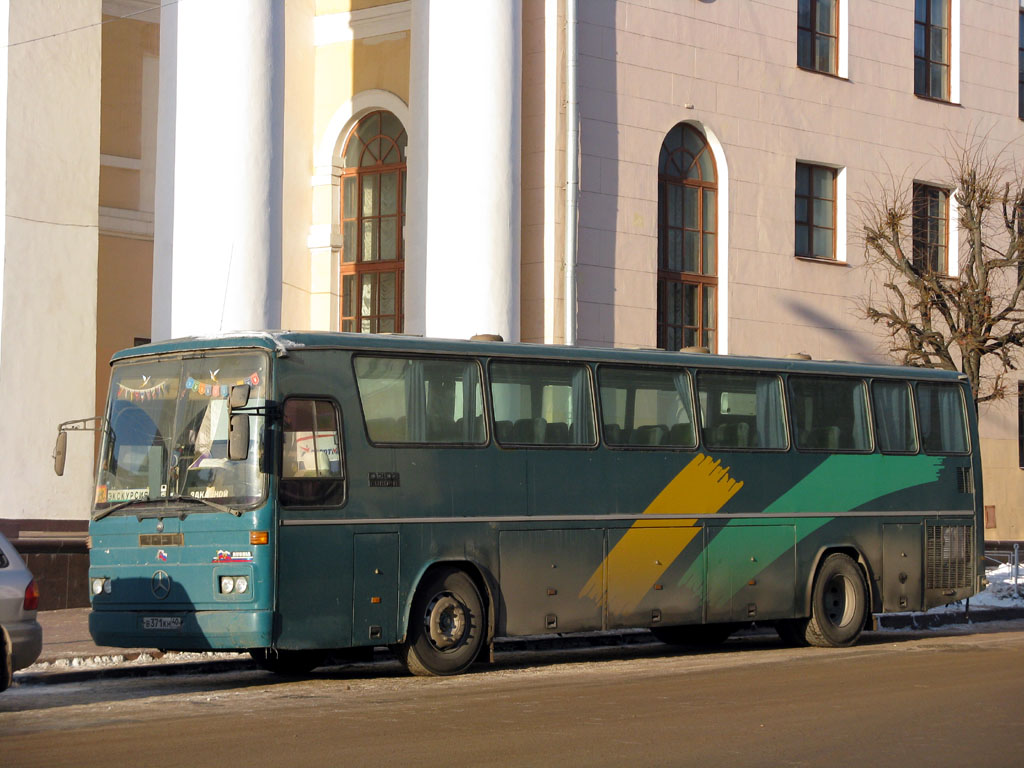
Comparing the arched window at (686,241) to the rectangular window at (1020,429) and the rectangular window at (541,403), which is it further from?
the rectangular window at (541,403)

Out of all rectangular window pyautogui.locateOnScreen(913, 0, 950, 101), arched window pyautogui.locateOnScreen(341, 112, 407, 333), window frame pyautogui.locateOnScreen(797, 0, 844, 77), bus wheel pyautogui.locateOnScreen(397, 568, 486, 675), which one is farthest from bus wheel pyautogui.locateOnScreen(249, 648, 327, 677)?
rectangular window pyautogui.locateOnScreen(913, 0, 950, 101)

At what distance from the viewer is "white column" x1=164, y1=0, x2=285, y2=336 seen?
2144 centimetres

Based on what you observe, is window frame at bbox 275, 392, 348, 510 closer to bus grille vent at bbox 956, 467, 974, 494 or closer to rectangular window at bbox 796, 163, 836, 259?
bus grille vent at bbox 956, 467, 974, 494

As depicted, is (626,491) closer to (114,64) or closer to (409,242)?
(409,242)

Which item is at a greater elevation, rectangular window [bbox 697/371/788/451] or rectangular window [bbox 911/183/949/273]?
rectangular window [bbox 911/183/949/273]

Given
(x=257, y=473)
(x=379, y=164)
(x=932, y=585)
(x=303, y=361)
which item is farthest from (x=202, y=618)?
(x=379, y=164)

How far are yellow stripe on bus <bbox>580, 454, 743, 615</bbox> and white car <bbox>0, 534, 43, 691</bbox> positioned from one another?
5730 mm

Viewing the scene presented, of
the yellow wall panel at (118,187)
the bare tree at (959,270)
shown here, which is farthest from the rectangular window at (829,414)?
the yellow wall panel at (118,187)

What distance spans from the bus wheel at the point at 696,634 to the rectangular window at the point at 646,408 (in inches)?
107

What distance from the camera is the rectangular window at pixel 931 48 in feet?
107

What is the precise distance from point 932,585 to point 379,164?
535 inches

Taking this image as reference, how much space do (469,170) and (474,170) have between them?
71 mm

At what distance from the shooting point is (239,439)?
13.5 metres

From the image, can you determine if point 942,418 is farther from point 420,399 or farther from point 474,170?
point 420,399
